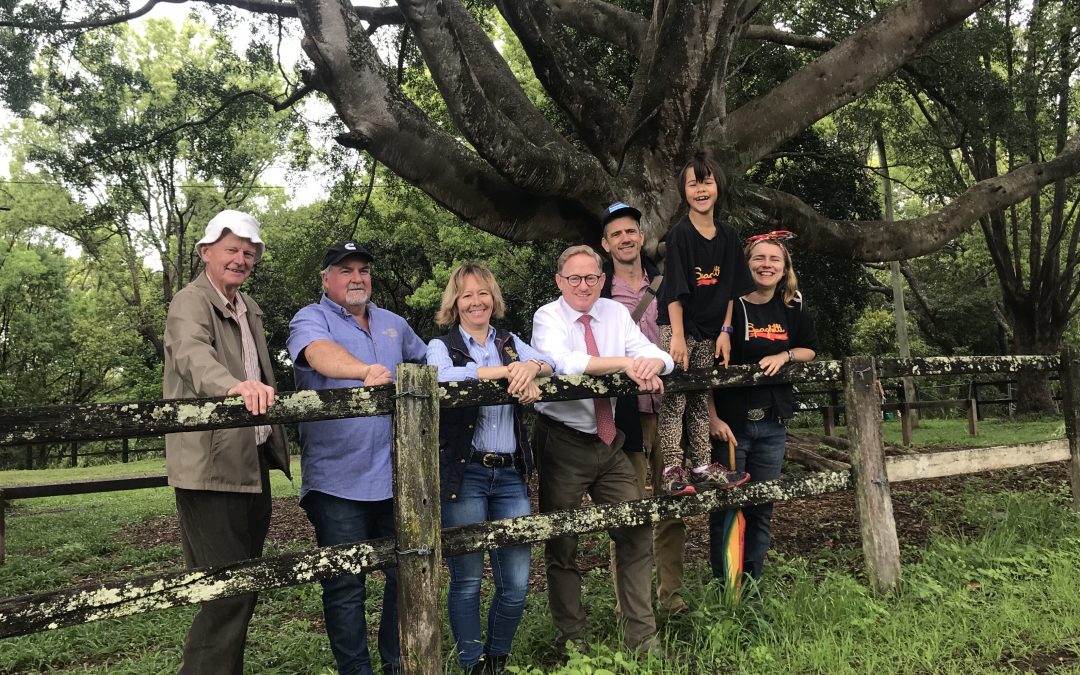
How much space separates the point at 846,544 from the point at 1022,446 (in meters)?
1.68

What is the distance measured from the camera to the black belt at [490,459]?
3445 millimetres

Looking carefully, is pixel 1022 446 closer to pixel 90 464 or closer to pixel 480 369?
pixel 480 369

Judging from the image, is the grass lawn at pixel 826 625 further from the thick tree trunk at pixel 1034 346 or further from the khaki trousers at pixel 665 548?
the thick tree trunk at pixel 1034 346

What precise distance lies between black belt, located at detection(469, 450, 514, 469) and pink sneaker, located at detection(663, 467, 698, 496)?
2.79ft

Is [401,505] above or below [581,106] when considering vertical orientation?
below

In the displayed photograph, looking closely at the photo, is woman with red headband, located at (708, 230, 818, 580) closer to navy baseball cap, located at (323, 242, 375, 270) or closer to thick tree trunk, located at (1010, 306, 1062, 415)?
navy baseball cap, located at (323, 242, 375, 270)

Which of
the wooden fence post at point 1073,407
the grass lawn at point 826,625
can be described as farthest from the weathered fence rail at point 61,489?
the wooden fence post at point 1073,407

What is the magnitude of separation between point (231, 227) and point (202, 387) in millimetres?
767

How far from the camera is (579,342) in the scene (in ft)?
12.5

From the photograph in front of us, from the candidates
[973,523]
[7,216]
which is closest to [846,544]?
[973,523]

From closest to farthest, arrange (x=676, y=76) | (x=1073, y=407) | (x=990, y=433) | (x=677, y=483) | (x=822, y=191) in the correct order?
(x=677, y=483), (x=1073, y=407), (x=676, y=76), (x=822, y=191), (x=990, y=433)

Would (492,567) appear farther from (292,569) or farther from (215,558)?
(215,558)

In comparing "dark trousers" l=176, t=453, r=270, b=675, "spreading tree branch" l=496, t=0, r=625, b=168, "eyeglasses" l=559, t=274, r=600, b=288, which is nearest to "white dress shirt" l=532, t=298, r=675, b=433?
"eyeglasses" l=559, t=274, r=600, b=288

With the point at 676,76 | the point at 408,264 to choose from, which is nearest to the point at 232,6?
the point at 676,76
